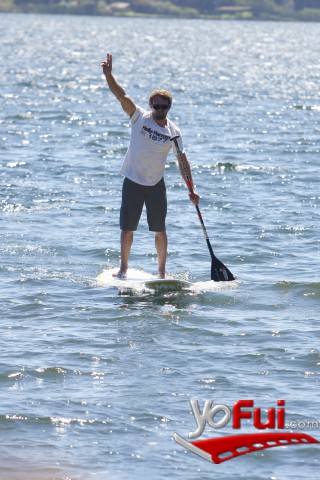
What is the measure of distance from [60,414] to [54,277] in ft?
15.9

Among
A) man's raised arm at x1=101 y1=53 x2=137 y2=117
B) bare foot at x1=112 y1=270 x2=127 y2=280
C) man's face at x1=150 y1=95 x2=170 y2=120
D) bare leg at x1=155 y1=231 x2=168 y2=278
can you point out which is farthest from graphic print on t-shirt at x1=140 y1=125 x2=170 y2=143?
bare foot at x1=112 y1=270 x2=127 y2=280

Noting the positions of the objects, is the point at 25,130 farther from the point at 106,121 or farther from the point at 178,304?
the point at 178,304

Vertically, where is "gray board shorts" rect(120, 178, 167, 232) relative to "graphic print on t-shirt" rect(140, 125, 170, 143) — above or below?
below

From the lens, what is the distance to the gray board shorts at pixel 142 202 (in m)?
14.2

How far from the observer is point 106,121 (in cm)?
3494

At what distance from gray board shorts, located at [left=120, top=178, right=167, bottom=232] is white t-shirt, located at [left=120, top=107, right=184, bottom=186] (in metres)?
0.10

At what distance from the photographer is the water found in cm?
958

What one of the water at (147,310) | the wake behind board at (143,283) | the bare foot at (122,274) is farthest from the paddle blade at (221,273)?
the bare foot at (122,274)

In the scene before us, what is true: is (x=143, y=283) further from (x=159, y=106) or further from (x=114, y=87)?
(x=114, y=87)

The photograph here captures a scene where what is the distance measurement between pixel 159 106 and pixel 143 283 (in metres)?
2.11

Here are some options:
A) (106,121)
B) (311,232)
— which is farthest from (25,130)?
(311,232)

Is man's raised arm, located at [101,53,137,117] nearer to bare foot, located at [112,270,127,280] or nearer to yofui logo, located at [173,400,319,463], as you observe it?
bare foot, located at [112,270,127,280]

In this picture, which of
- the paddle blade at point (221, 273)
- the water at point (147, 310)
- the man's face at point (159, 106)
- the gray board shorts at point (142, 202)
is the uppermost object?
the man's face at point (159, 106)

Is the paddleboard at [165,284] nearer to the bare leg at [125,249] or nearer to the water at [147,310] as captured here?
the water at [147,310]
